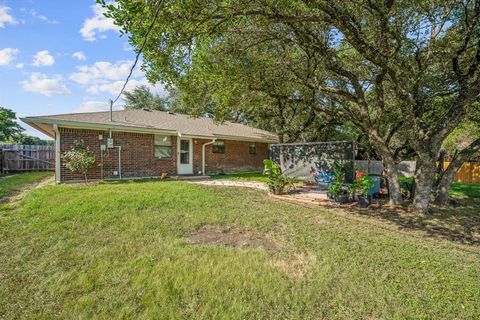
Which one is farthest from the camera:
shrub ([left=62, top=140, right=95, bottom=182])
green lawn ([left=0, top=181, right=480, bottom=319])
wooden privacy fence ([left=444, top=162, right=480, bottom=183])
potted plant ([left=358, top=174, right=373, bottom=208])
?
wooden privacy fence ([left=444, top=162, right=480, bottom=183])

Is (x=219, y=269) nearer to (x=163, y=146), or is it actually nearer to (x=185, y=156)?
(x=163, y=146)

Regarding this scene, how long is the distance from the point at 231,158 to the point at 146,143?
5.78 metres

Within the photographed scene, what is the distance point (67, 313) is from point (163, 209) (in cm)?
373

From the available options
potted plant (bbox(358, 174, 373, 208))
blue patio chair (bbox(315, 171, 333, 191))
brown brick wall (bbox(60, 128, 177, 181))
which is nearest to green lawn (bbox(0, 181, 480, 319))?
potted plant (bbox(358, 174, 373, 208))

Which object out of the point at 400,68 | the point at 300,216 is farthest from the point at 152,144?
the point at 400,68

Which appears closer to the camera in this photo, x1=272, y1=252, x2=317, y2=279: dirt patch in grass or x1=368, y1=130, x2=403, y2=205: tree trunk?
x1=272, y1=252, x2=317, y2=279: dirt patch in grass

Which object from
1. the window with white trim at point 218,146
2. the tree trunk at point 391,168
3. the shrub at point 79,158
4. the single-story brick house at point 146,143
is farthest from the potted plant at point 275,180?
the window with white trim at point 218,146

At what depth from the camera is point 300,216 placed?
625 centimetres

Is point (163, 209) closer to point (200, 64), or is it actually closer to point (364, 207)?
point (200, 64)

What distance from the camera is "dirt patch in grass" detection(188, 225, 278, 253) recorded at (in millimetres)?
4441

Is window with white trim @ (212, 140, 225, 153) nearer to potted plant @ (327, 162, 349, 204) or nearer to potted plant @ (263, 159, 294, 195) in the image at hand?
potted plant @ (263, 159, 294, 195)

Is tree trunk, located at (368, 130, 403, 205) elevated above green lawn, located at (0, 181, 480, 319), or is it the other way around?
tree trunk, located at (368, 130, 403, 205)

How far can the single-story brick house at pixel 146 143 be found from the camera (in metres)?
10.3

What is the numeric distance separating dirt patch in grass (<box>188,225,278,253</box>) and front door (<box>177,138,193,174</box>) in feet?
29.8
